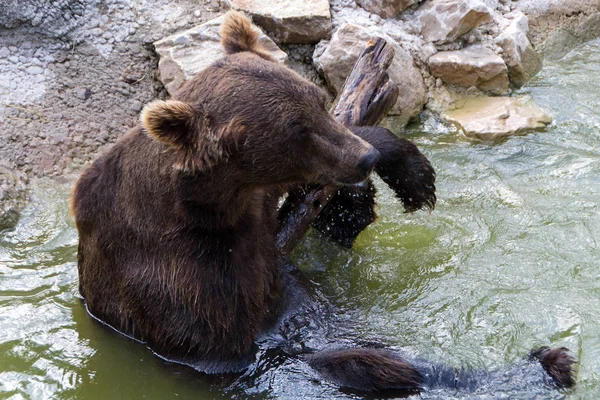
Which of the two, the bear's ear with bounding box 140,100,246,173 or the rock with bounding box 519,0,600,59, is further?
the rock with bounding box 519,0,600,59

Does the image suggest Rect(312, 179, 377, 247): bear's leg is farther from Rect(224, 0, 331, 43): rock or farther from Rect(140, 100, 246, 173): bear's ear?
Rect(224, 0, 331, 43): rock

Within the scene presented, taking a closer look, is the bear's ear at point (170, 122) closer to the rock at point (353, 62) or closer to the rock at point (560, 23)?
the rock at point (353, 62)

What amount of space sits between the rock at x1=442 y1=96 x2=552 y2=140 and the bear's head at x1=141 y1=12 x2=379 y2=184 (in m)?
3.78

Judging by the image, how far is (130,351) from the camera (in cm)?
509

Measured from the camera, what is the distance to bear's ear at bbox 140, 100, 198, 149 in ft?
12.3

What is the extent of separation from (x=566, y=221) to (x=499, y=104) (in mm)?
2238

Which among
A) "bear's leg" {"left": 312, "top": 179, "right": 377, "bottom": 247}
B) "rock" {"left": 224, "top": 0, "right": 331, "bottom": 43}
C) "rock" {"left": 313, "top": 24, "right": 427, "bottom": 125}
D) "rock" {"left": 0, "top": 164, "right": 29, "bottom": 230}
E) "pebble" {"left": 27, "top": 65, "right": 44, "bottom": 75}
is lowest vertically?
"rock" {"left": 0, "top": 164, "right": 29, "bottom": 230}

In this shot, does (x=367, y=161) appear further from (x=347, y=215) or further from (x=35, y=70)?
(x=35, y=70)

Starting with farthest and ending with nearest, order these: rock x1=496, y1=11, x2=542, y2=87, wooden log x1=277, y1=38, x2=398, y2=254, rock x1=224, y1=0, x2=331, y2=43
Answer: rock x1=496, y1=11, x2=542, y2=87 → rock x1=224, y1=0, x2=331, y2=43 → wooden log x1=277, y1=38, x2=398, y2=254

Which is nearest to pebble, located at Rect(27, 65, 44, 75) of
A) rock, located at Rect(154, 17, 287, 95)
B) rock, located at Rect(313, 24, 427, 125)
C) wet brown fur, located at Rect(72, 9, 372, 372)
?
rock, located at Rect(154, 17, 287, 95)

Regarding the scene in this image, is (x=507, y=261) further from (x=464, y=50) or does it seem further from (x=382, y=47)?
(x=464, y=50)

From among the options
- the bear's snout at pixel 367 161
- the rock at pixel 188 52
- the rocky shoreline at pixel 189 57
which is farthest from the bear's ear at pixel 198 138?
the rock at pixel 188 52

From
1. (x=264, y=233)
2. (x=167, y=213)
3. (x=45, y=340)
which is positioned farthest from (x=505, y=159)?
(x=45, y=340)

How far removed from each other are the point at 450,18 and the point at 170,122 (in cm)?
532
